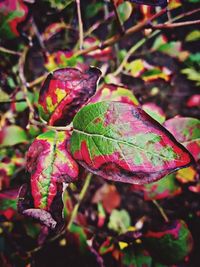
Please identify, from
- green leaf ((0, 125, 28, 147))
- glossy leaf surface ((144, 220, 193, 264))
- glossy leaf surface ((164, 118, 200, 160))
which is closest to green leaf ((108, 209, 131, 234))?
glossy leaf surface ((144, 220, 193, 264))

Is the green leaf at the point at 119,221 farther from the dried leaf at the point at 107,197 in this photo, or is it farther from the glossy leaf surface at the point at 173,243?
the glossy leaf surface at the point at 173,243

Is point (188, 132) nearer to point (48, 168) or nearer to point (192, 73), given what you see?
point (48, 168)

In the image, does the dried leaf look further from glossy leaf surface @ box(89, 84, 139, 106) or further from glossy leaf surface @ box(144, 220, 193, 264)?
glossy leaf surface @ box(89, 84, 139, 106)

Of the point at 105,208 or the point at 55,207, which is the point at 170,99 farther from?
the point at 55,207

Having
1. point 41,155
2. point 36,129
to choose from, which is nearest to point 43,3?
point 36,129

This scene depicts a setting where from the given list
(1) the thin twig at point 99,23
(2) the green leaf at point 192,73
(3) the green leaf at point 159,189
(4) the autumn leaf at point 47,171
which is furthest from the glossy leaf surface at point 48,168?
(2) the green leaf at point 192,73

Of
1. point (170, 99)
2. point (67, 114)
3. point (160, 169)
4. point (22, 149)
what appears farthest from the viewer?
point (170, 99)
